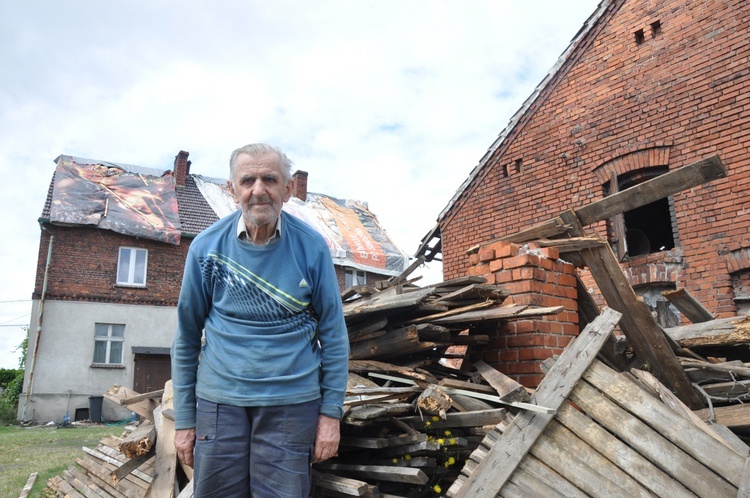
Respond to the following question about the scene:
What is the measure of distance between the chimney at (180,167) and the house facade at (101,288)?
0.90 metres

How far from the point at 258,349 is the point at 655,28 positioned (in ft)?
32.6

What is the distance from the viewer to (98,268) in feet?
64.7

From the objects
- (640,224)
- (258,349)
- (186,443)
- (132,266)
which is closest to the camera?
(258,349)

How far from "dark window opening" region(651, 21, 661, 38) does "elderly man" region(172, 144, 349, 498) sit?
9.39 m

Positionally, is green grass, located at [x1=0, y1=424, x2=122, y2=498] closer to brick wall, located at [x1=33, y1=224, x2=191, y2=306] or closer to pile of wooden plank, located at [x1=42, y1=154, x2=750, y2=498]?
pile of wooden plank, located at [x1=42, y1=154, x2=750, y2=498]

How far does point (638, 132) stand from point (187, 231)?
54.1ft

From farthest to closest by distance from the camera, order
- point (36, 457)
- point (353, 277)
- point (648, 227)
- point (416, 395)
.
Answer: point (353, 277)
point (648, 227)
point (36, 457)
point (416, 395)

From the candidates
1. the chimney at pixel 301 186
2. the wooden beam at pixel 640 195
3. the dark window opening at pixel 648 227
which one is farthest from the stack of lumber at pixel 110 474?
the chimney at pixel 301 186

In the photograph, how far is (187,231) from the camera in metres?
21.5

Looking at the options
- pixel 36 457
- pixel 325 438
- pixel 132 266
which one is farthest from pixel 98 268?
pixel 325 438

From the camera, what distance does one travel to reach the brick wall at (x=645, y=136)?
8.48m

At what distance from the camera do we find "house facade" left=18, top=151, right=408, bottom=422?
18.5m

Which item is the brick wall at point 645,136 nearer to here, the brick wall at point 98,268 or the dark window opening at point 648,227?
the dark window opening at point 648,227

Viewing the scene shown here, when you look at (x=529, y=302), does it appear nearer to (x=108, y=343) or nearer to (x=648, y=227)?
(x=648, y=227)
